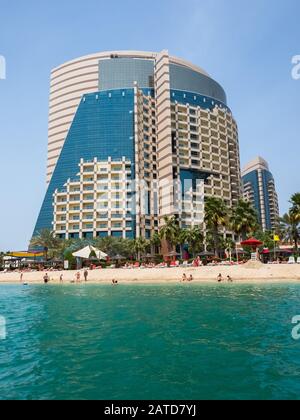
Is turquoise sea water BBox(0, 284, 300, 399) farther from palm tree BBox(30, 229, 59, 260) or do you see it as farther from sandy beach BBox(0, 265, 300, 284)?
palm tree BBox(30, 229, 59, 260)

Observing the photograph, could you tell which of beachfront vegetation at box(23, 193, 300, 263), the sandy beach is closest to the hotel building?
beachfront vegetation at box(23, 193, 300, 263)

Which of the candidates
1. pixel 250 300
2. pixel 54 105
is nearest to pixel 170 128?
pixel 54 105

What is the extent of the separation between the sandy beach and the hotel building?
146ft

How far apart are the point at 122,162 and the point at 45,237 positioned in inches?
1359

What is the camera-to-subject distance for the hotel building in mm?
103625

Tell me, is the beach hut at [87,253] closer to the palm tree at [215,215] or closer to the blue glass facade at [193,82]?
the palm tree at [215,215]

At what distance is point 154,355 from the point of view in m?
11.6

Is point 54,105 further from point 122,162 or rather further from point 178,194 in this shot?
point 178,194

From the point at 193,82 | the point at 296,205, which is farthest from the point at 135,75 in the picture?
the point at 296,205

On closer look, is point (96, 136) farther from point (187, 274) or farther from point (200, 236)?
point (187, 274)

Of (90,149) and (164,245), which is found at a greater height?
(90,149)

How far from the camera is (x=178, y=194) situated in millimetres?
105875

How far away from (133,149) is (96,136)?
1300 cm

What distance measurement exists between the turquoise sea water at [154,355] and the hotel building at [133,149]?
82.7m
